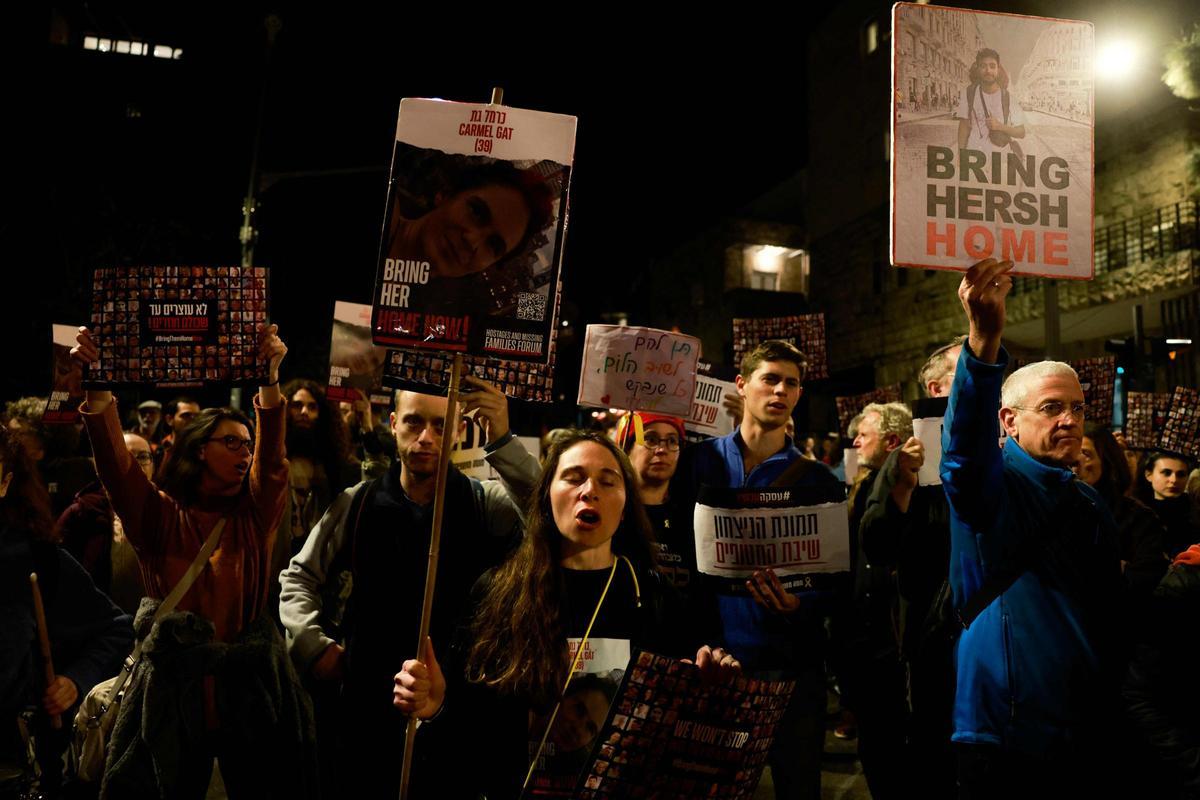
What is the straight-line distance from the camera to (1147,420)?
27.8ft

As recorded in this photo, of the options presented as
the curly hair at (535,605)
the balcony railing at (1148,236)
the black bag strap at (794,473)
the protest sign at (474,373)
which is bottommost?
the curly hair at (535,605)

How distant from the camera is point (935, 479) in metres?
4.43

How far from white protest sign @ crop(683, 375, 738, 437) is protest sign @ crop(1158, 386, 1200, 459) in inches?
166

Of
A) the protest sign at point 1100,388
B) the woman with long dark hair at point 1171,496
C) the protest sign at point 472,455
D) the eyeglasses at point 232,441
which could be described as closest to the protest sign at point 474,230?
the eyeglasses at point 232,441

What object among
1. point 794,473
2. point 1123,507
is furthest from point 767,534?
point 1123,507

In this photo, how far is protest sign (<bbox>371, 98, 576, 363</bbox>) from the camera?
345 centimetres

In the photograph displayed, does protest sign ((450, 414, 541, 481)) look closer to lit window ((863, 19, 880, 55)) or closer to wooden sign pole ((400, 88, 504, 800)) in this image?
wooden sign pole ((400, 88, 504, 800))

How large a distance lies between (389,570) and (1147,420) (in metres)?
7.39

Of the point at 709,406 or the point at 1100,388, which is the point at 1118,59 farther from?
the point at 709,406

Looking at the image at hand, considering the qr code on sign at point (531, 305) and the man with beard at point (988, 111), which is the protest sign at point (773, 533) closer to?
the qr code on sign at point (531, 305)

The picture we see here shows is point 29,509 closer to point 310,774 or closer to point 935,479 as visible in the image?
point 310,774

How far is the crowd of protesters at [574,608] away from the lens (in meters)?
2.96

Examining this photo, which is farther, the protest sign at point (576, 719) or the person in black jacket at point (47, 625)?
the person in black jacket at point (47, 625)

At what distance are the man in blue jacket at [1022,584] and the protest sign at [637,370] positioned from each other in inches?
→ 136
